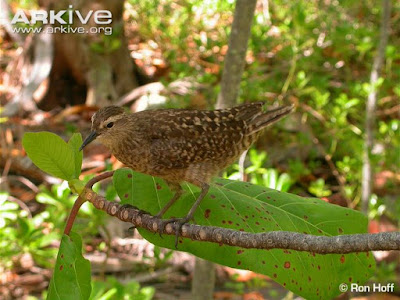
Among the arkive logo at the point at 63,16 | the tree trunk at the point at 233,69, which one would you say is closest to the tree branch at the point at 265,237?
the tree trunk at the point at 233,69

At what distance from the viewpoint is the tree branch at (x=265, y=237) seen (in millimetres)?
1219

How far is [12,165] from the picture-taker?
216 inches

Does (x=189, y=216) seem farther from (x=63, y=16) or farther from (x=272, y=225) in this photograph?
(x=63, y=16)

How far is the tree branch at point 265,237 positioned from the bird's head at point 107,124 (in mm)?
540

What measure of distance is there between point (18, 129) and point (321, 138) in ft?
11.5

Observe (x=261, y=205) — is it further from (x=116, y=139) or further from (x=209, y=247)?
(x=116, y=139)

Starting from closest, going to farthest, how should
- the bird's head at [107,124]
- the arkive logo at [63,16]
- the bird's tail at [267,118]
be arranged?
the bird's head at [107,124] < the bird's tail at [267,118] < the arkive logo at [63,16]

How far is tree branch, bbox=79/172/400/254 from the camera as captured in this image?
1.22 m

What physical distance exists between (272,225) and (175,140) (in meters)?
0.79

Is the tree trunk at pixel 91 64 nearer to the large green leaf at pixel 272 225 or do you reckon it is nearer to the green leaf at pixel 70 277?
the large green leaf at pixel 272 225

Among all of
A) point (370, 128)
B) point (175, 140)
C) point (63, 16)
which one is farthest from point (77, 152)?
point (63, 16)

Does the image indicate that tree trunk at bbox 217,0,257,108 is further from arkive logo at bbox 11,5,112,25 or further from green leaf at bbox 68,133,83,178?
arkive logo at bbox 11,5,112,25

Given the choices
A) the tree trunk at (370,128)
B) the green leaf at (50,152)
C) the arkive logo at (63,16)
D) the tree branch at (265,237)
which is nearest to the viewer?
the tree branch at (265,237)

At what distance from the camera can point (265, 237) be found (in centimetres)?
145
